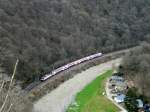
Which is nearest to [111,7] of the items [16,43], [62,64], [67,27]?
[67,27]

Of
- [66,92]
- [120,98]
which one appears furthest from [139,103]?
[66,92]

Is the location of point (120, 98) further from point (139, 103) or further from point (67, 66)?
point (67, 66)

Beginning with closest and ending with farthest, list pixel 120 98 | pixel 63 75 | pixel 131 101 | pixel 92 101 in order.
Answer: pixel 131 101 < pixel 120 98 < pixel 92 101 < pixel 63 75

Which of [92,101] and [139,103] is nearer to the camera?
[139,103]

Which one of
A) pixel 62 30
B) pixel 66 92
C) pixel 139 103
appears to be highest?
pixel 62 30

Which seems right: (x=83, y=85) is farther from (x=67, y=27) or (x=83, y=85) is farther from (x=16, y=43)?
(x=67, y=27)

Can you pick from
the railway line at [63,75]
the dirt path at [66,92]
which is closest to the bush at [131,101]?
the dirt path at [66,92]

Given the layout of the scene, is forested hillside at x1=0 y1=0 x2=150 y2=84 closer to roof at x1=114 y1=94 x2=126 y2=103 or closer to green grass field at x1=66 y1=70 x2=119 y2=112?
green grass field at x1=66 y1=70 x2=119 y2=112
